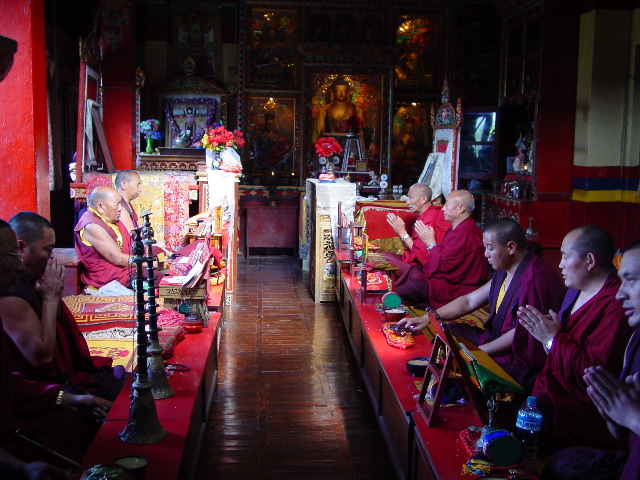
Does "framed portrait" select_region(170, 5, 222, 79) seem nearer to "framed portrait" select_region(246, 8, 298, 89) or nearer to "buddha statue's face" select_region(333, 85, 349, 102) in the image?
"framed portrait" select_region(246, 8, 298, 89)

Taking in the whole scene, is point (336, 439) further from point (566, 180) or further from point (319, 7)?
point (319, 7)

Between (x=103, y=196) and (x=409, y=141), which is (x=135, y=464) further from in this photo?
(x=409, y=141)

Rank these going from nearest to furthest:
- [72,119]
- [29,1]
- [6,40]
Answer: [6,40], [29,1], [72,119]

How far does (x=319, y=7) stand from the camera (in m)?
11.2

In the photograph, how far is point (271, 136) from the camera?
37.2 feet

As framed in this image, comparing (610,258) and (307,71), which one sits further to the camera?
(307,71)

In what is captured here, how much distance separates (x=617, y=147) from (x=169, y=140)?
21.6 ft

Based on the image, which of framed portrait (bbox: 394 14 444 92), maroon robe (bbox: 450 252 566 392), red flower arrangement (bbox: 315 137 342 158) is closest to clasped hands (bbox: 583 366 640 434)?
maroon robe (bbox: 450 252 566 392)

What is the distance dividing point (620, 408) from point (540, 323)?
998 mm

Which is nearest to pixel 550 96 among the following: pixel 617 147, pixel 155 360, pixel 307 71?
pixel 617 147

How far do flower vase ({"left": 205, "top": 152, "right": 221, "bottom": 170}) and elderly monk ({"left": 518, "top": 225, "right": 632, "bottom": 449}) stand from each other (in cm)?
486

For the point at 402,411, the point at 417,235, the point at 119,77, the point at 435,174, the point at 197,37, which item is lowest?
the point at 402,411

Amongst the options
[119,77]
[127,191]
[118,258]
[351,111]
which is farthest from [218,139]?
[351,111]

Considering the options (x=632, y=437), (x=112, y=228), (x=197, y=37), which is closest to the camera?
(x=632, y=437)
